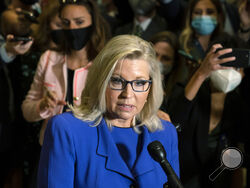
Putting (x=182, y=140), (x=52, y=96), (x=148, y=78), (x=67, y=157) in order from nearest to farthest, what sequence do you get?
(x=67, y=157) < (x=148, y=78) < (x=52, y=96) < (x=182, y=140)

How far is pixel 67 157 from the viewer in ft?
5.70

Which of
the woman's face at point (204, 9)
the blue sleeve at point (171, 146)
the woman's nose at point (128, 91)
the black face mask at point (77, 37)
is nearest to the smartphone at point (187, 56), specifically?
the woman's face at point (204, 9)

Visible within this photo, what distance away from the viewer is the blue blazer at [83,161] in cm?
173

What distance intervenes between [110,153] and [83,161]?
133 mm

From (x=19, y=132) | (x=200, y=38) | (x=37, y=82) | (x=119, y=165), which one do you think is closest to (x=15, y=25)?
(x=37, y=82)

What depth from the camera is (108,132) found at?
1836 millimetres

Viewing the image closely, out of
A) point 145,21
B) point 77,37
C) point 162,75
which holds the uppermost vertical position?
point 77,37

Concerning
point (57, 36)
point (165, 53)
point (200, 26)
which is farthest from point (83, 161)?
point (200, 26)

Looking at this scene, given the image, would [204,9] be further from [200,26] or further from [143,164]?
[143,164]

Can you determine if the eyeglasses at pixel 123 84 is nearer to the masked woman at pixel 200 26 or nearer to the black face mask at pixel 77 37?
the black face mask at pixel 77 37

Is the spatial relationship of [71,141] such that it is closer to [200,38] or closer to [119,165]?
[119,165]

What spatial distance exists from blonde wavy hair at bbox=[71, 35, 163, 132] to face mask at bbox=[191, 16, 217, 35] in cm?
145

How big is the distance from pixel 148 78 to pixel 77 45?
1.01m

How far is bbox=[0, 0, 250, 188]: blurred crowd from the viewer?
263 centimetres
